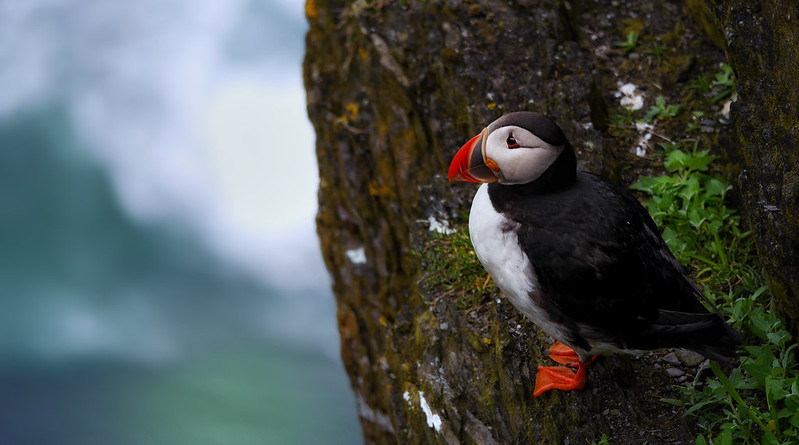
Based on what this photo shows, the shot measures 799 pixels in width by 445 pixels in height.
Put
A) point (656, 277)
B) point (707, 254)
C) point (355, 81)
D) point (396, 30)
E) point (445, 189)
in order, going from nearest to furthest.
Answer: point (656, 277) < point (707, 254) < point (445, 189) < point (396, 30) < point (355, 81)

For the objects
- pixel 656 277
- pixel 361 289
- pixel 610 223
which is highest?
pixel 361 289

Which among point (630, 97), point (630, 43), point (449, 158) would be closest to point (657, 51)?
point (630, 43)

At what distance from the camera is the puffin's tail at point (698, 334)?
8.60 ft

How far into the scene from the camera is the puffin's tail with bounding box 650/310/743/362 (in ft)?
8.60

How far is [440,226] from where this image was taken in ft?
13.8

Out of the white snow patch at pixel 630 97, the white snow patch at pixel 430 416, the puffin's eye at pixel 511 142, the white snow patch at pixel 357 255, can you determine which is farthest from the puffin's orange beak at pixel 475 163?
the white snow patch at pixel 357 255

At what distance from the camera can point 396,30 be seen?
503 centimetres

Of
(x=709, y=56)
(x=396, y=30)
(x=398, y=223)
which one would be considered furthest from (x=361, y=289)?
(x=709, y=56)

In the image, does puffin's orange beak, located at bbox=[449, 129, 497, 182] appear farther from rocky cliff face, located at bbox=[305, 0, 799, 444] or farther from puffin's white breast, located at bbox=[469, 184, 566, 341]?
rocky cliff face, located at bbox=[305, 0, 799, 444]

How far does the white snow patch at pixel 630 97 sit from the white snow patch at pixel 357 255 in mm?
2281

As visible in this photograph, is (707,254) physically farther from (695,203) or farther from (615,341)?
(615,341)

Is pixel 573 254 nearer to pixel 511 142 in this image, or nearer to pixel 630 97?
pixel 511 142

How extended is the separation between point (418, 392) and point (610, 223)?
181 centimetres

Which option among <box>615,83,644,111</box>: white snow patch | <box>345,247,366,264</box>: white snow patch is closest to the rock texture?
<box>615,83,644,111</box>: white snow patch
